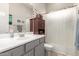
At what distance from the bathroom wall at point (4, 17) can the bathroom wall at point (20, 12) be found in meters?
0.10

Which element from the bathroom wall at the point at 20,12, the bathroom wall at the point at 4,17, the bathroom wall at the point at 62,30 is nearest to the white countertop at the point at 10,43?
the bathroom wall at the point at 4,17

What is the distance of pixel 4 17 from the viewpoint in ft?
6.83

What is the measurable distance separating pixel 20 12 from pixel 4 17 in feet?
1.46

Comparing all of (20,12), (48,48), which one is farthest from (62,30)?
(20,12)

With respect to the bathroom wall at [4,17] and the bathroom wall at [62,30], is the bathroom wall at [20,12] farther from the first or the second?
the bathroom wall at [62,30]

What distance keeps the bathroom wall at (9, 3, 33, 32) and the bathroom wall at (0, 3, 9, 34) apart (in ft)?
0.34

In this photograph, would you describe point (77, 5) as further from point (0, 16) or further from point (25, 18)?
point (0, 16)

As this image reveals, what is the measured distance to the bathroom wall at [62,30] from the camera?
2.41 meters

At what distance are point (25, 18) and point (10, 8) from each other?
467mm

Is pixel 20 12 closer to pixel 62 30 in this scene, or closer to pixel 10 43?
pixel 62 30

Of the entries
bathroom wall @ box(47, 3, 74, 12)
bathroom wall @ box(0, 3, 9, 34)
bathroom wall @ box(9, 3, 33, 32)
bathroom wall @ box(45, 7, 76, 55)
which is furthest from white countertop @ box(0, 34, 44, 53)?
bathroom wall @ box(47, 3, 74, 12)

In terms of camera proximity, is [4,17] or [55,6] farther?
[55,6]

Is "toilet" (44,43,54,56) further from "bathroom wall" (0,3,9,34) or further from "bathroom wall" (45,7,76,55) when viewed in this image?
"bathroom wall" (0,3,9,34)

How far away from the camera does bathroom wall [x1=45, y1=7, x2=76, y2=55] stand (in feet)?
7.92
